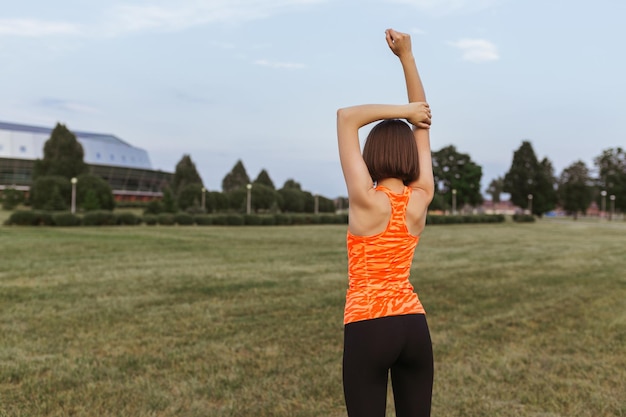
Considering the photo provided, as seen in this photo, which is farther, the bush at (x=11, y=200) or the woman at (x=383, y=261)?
the bush at (x=11, y=200)

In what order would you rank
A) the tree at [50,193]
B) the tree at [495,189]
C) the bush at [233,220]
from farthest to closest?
the tree at [495,189], the tree at [50,193], the bush at [233,220]

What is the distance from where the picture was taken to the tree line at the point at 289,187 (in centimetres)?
4234

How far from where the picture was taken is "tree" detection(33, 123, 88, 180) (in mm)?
47812

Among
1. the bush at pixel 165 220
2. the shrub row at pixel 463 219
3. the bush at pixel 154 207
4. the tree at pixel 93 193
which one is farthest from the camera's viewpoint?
the shrub row at pixel 463 219

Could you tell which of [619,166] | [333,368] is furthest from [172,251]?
[619,166]

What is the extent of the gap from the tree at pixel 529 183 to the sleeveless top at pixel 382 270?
7694 cm

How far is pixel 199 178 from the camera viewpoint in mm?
67375

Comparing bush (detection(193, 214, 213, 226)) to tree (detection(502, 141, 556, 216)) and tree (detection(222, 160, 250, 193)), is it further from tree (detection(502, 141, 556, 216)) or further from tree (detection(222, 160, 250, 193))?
tree (detection(502, 141, 556, 216))

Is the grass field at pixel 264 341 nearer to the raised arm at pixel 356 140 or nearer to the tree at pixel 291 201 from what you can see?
the raised arm at pixel 356 140

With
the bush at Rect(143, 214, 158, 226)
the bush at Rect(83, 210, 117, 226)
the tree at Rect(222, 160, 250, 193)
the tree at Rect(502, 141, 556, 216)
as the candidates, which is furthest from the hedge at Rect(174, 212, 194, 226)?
the tree at Rect(502, 141, 556, 216)

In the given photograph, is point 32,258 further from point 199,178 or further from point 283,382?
point 199,178

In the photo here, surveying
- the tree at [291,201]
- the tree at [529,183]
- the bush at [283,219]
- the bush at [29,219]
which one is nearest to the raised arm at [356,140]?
the bush at [29,219]

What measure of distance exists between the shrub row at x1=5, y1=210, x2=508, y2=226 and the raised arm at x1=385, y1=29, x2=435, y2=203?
99.6 ft

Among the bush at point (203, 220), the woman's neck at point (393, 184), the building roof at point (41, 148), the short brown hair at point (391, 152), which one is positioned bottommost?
the bush at point (203, 220)
